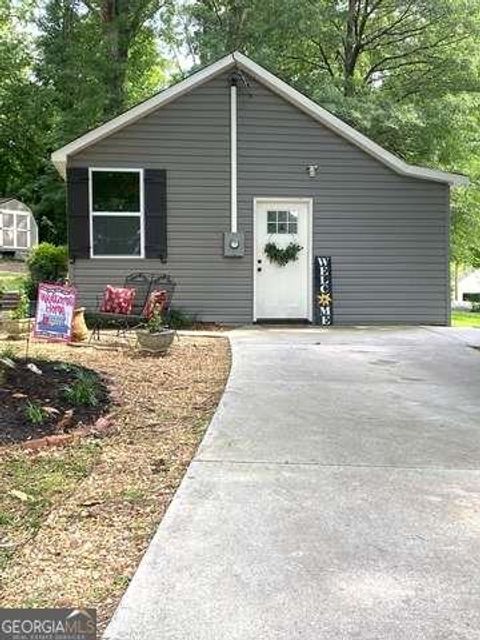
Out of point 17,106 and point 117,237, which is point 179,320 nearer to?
point 117,237

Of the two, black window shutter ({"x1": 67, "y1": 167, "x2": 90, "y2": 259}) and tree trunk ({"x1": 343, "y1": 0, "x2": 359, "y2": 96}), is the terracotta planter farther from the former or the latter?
tree trunk ({"x1": 343, "y1": 0, "x2": 359, "y2": 96})

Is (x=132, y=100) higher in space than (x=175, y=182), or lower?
higher

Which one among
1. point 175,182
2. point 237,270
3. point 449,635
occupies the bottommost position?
point 449,635

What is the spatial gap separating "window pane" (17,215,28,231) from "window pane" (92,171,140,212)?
17.4m

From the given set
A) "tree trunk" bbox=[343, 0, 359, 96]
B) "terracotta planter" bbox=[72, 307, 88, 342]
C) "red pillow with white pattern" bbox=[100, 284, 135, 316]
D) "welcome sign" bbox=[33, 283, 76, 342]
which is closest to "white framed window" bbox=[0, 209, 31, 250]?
"tree trunk" bbox=[343, 0, 359, 96]

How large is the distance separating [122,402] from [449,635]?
3.81m

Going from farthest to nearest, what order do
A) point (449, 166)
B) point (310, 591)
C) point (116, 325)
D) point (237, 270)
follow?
point (449, 166) → point (237, 270) → point (116, 325) → point (310, 591)

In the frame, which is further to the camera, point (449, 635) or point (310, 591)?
point (310, 591)

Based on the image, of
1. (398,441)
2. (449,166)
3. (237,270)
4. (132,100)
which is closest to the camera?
(398,441)

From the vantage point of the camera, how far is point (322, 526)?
343cm

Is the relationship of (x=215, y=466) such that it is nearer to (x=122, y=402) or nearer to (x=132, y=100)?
(x=122, y=402)

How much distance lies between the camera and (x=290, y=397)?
6.27 m

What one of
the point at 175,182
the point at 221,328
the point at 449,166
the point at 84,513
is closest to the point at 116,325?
the point at 221,328

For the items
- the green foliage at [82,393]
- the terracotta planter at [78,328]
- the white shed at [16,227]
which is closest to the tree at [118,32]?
the white shed at [16,227]
